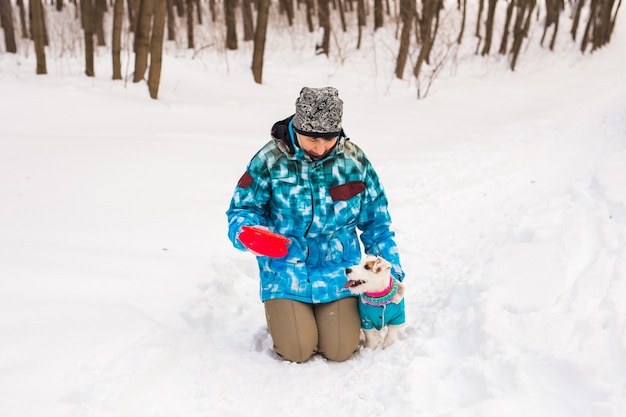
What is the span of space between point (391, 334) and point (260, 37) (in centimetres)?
880

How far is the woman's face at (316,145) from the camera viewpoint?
270 cm

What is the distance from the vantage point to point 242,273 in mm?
3787

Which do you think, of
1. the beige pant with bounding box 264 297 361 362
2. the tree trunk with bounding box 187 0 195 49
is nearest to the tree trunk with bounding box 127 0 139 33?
the tree trunk with bounding box 187 0 195 49

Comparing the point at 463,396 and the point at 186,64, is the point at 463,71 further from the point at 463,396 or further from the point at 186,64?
the point at 463,396

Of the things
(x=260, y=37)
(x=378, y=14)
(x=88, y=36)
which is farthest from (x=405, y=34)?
(x=378, y=14)

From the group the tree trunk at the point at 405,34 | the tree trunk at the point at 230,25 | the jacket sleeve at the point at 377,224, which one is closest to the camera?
the jacket sleeve at the point at 377,224

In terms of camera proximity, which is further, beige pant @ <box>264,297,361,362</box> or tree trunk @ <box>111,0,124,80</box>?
tree trunk @ <box>111,0,124,80</box>

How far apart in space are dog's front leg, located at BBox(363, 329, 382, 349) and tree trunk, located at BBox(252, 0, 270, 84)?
833 cm

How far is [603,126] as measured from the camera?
7.96 meters

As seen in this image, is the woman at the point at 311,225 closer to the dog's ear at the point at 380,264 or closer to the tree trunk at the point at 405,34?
the dog's ear at the point at 380,264

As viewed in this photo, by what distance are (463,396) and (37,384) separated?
1.75m

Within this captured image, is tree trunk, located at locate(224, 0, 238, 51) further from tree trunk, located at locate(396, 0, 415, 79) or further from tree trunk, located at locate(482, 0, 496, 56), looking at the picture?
tree trunk, located at locate(482, 0, 496, 56)

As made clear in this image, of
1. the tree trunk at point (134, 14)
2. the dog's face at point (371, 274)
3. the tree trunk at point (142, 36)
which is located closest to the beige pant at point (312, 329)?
the dog's face at point (371, 274)

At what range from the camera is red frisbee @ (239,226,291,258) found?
2.56 metres
